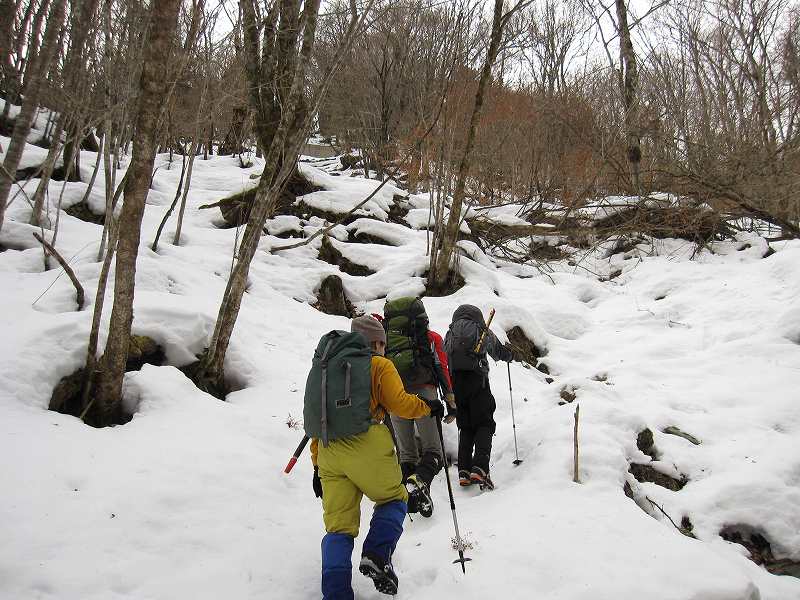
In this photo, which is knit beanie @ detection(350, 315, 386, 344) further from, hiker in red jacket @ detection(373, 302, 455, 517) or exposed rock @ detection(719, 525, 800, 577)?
exposed rock @ detection(719, 525, 800, 577)

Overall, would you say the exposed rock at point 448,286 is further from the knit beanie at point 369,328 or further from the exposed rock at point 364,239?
the knit beanie at point 369,328

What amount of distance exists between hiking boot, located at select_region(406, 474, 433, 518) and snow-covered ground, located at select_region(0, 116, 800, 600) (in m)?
0.12

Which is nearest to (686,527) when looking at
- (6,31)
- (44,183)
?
(44,183)

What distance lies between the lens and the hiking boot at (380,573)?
269cm

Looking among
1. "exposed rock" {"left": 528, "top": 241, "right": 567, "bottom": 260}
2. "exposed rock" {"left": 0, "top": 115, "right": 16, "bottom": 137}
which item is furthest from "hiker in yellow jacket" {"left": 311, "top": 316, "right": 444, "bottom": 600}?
"exposed rock" {"left": 0, "top": 115, "right": 16, "bottom": 137}

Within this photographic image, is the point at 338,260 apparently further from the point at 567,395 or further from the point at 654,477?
the point at 654,477

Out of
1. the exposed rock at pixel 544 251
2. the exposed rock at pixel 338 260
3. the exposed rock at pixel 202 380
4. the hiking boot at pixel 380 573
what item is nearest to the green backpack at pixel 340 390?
the hiking boot at pixel 380 573

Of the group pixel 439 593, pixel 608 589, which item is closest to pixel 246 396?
pixel 439 593


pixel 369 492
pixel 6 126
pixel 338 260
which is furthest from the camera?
pixel 6 126

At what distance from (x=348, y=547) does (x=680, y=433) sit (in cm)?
419

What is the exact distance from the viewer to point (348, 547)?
271 cm

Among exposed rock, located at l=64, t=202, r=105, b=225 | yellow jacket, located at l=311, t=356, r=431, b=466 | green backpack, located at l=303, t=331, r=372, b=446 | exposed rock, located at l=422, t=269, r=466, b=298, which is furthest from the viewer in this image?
exposed rock, located at l=422, t=269, r=466, b=298

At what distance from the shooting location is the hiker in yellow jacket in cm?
267

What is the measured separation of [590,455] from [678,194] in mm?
2613
